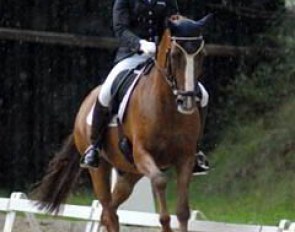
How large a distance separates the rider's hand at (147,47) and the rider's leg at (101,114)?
2.23ft

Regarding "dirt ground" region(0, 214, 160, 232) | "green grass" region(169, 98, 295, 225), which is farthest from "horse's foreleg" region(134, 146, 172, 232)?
"green grass" region(169, 98, 295, 225)

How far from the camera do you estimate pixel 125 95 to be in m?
9.77

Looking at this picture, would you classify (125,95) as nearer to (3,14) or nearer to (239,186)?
(239,186)

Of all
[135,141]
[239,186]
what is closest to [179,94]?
[135,141]

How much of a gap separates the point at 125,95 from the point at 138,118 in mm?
486

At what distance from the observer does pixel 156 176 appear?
8750mm

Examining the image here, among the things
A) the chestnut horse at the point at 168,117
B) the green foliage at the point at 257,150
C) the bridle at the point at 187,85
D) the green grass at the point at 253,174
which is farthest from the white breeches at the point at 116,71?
the green grass at the point at 253,174

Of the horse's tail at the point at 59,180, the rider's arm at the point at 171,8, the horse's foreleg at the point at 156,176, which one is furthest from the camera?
the horse's tail at the point at 59,180

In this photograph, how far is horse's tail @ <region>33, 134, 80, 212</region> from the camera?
11461 mm

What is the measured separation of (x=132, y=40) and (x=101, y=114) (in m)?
0.95

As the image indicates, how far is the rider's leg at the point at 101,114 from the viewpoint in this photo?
10078mm

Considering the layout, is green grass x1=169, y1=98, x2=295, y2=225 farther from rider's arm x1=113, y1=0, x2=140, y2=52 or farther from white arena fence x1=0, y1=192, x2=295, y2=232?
rider's arm x1=113, y1=0, x2=140, y2=52

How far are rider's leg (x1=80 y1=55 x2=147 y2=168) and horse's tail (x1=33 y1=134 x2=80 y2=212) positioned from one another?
1.15m

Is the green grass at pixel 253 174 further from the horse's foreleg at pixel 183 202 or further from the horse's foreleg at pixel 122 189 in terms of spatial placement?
the horse's foreleg at pixel 183 202
